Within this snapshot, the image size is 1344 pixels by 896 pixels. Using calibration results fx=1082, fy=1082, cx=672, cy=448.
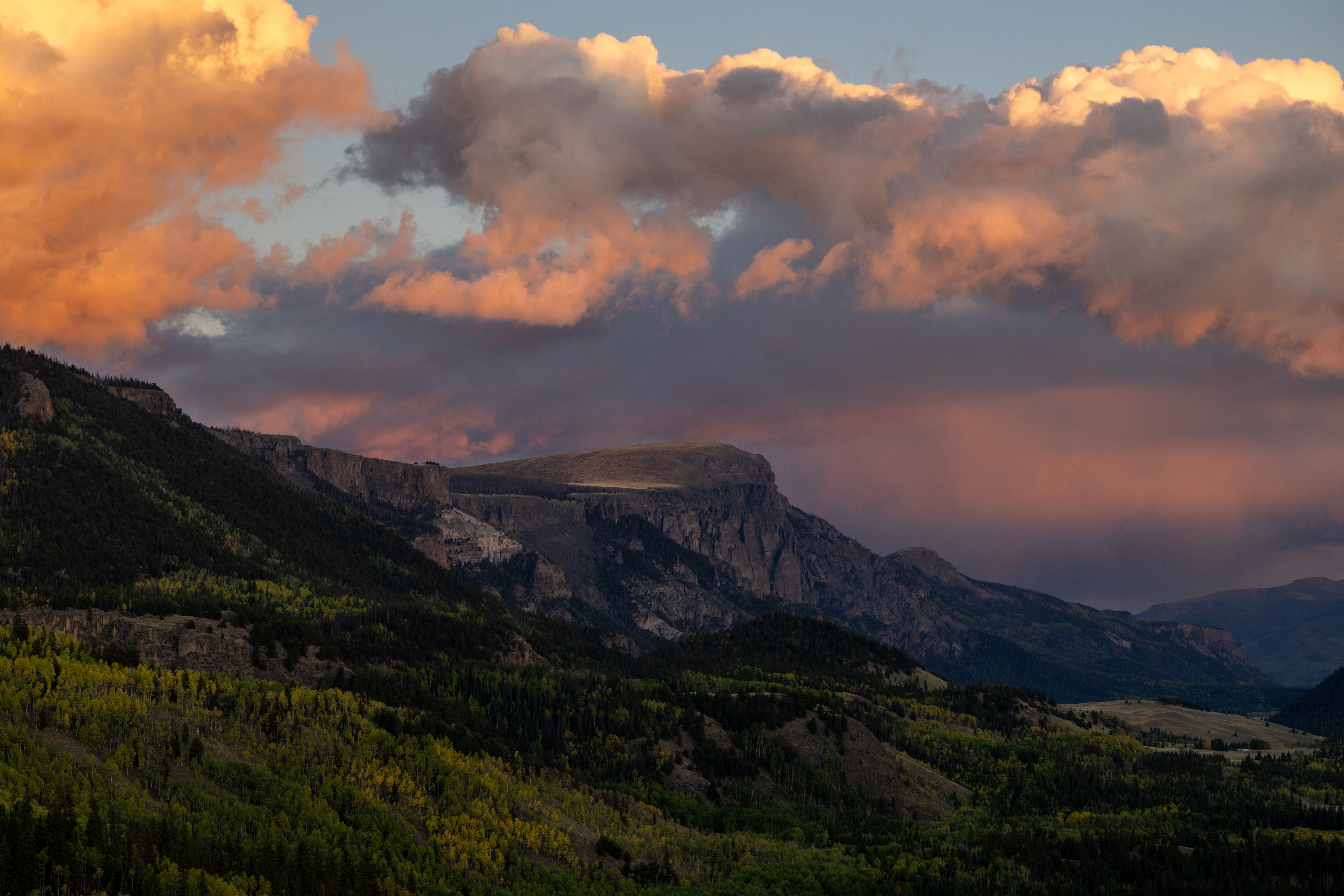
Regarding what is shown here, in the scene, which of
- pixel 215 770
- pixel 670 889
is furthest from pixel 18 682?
pixel 670 889

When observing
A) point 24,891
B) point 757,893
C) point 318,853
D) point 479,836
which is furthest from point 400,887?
point 757,893

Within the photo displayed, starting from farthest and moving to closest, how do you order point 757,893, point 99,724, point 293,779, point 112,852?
point 757,893 → point 293,779 → point 99,724 → point 112,852

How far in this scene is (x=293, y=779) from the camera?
7062 inches

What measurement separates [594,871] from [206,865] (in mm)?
72889

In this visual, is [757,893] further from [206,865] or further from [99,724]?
[99,724]

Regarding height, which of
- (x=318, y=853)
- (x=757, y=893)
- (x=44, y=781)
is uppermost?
(x=44, y=781)

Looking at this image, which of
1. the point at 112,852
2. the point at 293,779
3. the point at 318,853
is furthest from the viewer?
the point at 293,779

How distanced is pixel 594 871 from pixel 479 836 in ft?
70.9

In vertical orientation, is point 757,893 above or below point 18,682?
below

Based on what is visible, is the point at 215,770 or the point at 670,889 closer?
the point at 215,770

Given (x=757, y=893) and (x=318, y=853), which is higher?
(x=318, y=853)

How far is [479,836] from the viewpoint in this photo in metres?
186

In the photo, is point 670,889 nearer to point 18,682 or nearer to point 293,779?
point 293,779

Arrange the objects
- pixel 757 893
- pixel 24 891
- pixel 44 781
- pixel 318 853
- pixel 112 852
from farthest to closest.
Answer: pixel 757 893
pixel 318 853
pixel 44 781
pixel 112 852
pixel 24 891
